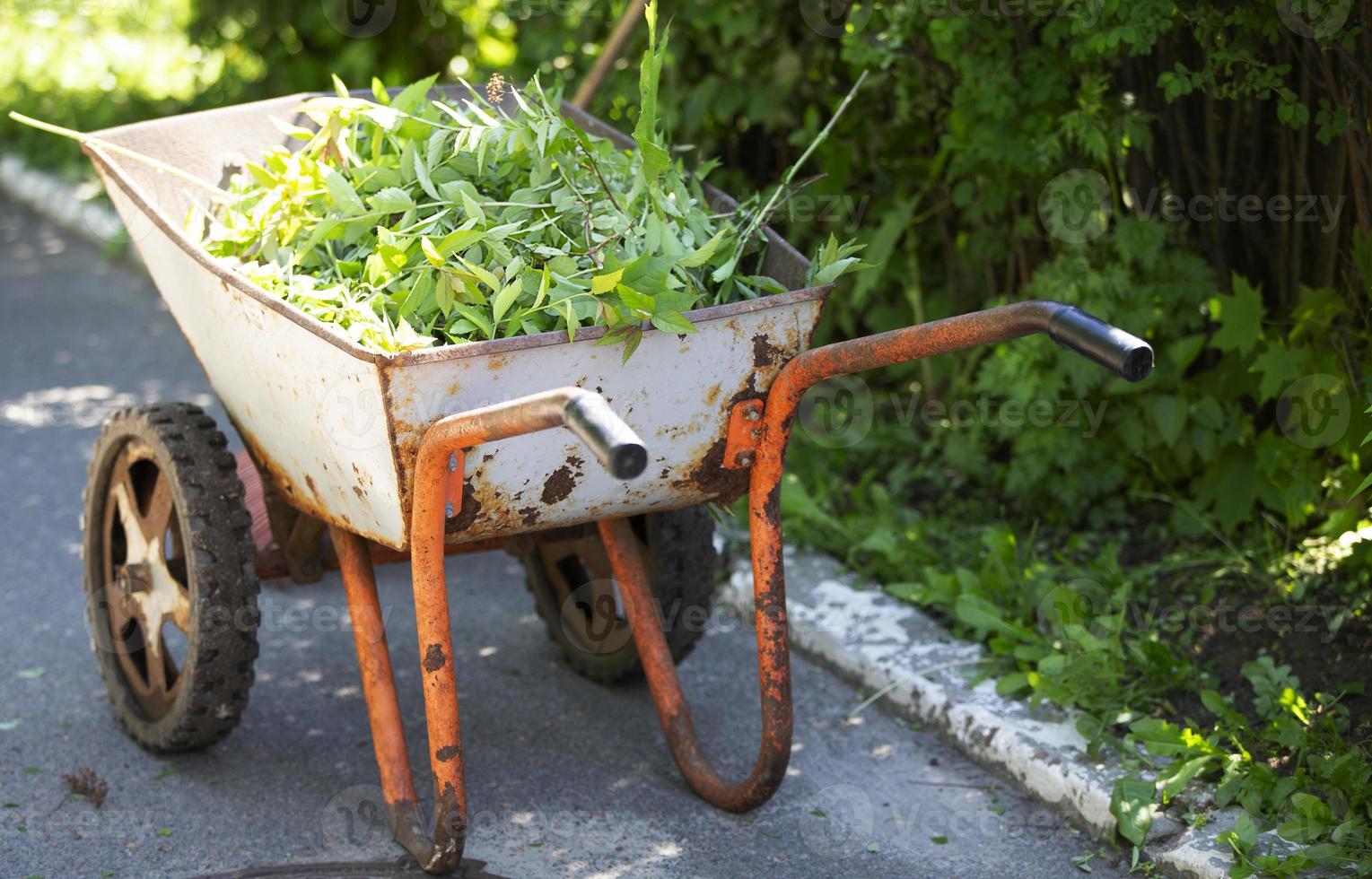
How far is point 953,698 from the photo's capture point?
3092mm

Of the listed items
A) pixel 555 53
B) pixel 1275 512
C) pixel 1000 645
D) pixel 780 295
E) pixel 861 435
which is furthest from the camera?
pixel 555 53

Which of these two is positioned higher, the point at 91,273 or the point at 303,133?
the point at 303,133

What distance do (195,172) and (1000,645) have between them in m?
2.03

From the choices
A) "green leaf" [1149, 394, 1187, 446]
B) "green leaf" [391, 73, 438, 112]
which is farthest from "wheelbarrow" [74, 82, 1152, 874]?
"green leaf" [1149, 394, 1187, 446]

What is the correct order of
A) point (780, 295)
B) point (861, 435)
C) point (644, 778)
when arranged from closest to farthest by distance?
point (780, 295) < point (644, 778) < point (861, 435)

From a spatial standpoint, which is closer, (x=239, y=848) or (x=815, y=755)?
(x=239, y=848)

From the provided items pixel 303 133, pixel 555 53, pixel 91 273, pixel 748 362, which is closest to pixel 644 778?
pixel 748 362

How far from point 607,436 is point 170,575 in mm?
1507

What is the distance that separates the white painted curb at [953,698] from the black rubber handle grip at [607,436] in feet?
4.71

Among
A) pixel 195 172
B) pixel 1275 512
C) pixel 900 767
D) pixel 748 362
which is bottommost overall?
pixel 900 767

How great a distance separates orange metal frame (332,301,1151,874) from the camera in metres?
2.11

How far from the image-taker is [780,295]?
2309 mm

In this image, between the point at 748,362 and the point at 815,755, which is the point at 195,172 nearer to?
the point at 748,362

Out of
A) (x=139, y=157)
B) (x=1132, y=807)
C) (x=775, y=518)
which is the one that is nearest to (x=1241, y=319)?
(x=1132, y=807)
